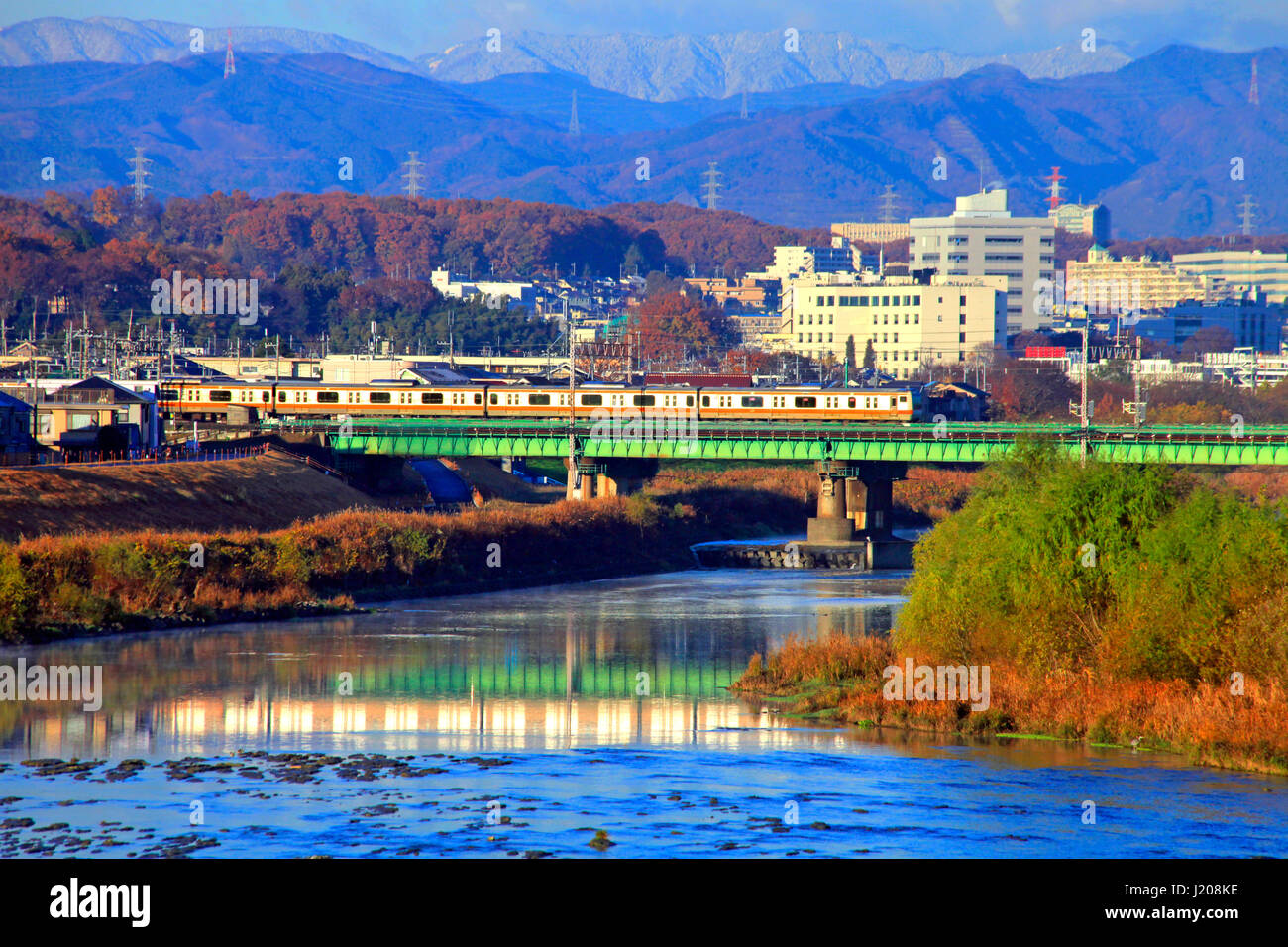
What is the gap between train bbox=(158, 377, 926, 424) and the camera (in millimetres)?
94188

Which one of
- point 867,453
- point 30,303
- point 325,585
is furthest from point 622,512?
point 30,303

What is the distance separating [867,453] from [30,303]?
117 metres

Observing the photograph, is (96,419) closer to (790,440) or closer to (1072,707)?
(790,440)

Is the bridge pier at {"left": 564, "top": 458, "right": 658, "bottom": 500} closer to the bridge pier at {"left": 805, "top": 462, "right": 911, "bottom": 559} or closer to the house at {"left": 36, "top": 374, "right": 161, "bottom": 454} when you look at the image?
the bridge pier at {"left": 805, "top": 462, "right": 911, "bottom": 559}

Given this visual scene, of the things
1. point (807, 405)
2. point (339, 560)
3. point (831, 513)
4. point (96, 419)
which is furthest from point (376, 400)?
point (339, 560)

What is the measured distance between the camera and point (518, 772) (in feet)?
112

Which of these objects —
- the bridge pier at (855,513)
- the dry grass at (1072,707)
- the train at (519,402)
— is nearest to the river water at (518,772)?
the dry grass at (1072,707)

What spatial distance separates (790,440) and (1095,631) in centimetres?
4582

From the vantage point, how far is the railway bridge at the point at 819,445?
76875 mm

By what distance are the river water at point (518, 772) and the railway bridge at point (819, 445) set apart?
109 feet

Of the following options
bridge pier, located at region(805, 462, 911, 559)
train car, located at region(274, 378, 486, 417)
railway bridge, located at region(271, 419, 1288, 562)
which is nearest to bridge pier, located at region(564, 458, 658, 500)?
railway bridge, located at region(271, 419, 1288, 562)

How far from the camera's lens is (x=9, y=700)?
40.8 metres

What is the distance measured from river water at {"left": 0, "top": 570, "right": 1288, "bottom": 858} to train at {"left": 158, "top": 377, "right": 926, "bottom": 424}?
44186mm

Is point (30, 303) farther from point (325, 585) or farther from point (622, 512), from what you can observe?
point (325, 585)
